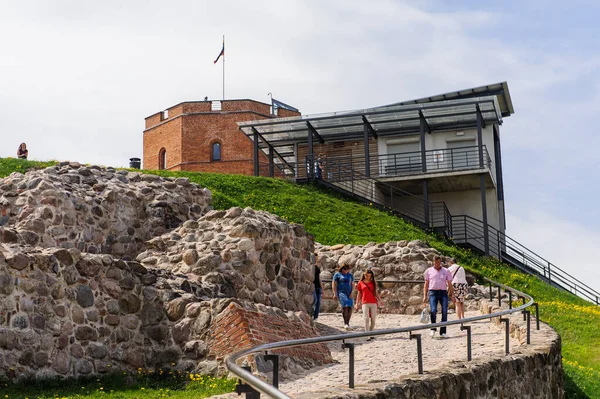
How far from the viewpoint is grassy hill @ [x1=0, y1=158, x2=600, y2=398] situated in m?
24.6

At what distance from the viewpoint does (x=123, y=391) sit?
1252 centimetres

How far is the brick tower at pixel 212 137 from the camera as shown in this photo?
183ft

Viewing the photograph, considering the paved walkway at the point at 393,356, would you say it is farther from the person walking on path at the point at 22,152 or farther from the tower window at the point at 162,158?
the tower window at the point at 162,158

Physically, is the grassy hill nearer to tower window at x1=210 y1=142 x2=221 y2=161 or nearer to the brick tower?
the brick tower

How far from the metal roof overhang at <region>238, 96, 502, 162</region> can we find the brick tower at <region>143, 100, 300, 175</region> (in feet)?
39.2

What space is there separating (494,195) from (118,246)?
25063 millimetres

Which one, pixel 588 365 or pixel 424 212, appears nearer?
pixel 588 365

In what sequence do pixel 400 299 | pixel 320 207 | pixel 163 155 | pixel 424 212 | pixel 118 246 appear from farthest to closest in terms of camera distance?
pixel 163 155, pixel 424 212, pixel 320 207, pixel 400 299, pixel 118 246

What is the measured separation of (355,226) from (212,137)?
2502 cm

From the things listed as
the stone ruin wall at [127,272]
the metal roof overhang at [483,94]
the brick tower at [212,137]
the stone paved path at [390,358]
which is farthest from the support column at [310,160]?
the stone paved path at [390,358]

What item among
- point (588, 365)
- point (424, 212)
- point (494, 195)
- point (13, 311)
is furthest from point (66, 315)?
point (494, 195)

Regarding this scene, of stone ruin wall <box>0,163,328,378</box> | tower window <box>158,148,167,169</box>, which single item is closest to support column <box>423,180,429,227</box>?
stone ruin wall <box>0,163,328,378</box>

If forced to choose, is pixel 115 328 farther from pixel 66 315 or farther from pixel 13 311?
pixel 13 311

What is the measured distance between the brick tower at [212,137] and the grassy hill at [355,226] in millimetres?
17741
